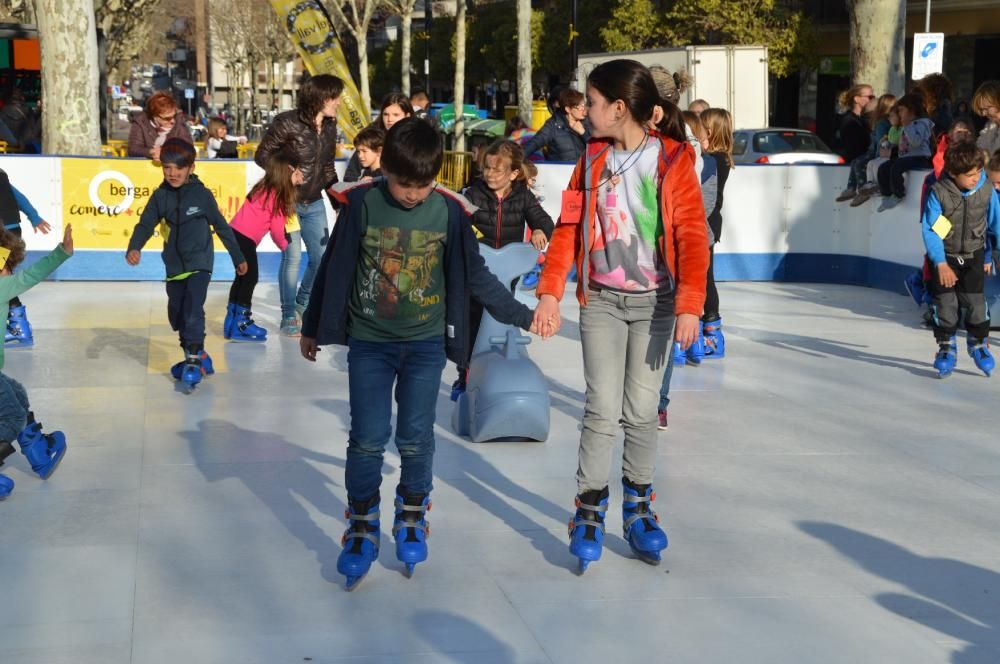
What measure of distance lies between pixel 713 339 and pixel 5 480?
5212 millimetres

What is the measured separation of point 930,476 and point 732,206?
7.58m

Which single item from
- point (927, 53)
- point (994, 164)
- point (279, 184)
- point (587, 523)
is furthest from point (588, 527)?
point (927, 53)

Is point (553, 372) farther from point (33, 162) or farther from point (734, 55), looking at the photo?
point (734, 55)

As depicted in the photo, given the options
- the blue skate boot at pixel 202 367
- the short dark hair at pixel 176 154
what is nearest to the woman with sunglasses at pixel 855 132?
the blue skate boot at pixel 202 367

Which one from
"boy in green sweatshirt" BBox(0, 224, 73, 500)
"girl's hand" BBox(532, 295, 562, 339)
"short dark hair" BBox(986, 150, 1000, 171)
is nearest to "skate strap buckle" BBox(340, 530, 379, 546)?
"girl's hand" BBox(532, 295, 562, 339)

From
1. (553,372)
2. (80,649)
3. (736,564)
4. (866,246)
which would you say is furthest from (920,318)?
(80,649)

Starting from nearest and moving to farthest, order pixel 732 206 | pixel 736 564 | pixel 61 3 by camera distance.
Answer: pixel 736 564, pixel 732 206, pixel 61 3

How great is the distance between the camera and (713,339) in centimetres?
987

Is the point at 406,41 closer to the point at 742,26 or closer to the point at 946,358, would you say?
the point at 742,26

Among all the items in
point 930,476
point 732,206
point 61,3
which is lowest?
point 930,476

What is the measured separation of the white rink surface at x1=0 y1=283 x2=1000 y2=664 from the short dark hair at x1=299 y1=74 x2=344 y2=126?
6.32 feet

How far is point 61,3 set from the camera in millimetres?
15742

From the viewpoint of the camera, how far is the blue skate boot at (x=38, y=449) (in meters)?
6.39

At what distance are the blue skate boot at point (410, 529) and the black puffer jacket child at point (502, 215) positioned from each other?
3187mm
